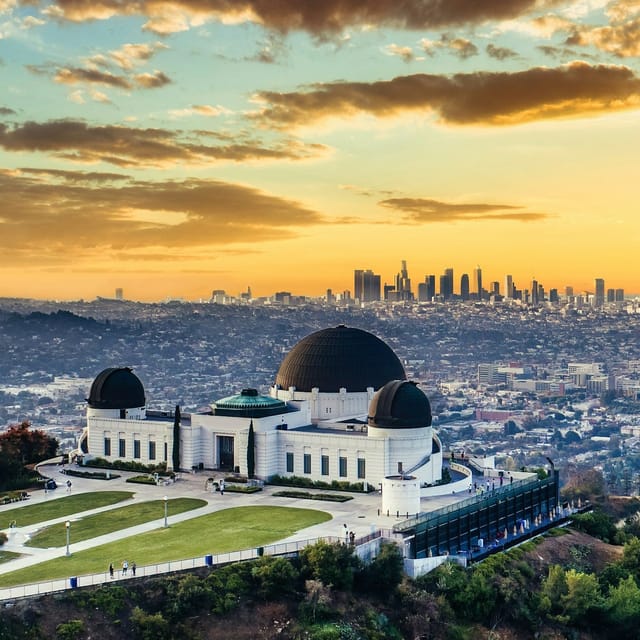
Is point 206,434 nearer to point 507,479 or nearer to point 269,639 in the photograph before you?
point 507,479

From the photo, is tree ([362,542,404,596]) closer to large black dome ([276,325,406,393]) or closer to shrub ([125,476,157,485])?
shrub ([125,476,157,485])

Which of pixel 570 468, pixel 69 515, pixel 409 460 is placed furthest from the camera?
pixel 570 468

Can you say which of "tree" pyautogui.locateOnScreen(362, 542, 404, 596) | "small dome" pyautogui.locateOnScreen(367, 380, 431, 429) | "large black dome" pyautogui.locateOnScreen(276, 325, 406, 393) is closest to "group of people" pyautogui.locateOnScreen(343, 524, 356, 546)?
"tree" pyautogui.locateOnScreen(362, 542, 404, 596)

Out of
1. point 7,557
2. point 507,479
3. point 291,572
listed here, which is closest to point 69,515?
point 7,557

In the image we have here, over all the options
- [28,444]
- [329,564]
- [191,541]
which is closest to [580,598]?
[329,564]

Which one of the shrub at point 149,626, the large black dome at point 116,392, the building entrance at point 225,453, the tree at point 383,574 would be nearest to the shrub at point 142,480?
the building entrance at point 225,453
